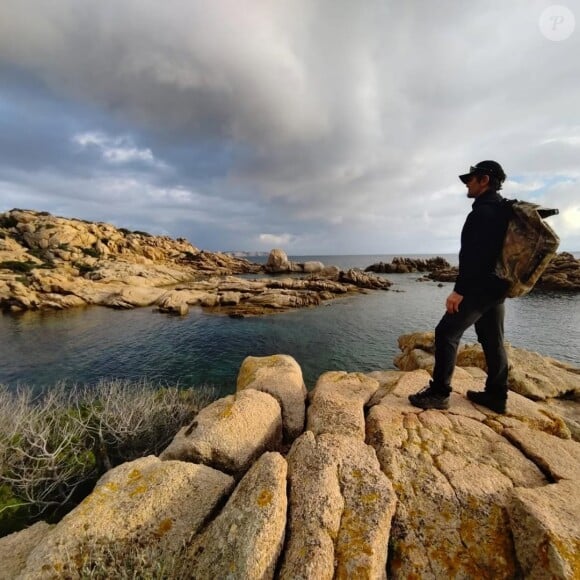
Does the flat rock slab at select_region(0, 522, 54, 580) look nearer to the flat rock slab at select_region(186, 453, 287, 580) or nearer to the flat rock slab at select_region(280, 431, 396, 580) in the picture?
the flat rock slab at select_region(186, 453, 287, 580)

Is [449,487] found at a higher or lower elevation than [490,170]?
lower

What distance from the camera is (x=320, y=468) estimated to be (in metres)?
4.12

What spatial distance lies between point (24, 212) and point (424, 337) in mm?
102523

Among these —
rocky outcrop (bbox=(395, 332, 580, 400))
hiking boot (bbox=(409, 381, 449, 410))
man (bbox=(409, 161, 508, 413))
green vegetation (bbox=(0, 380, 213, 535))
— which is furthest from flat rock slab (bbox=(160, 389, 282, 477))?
rocky outcrop (bbox=(395, 332, 580, 400))

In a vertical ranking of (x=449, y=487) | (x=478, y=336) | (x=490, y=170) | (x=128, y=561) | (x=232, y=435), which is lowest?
(x=128, y=561)

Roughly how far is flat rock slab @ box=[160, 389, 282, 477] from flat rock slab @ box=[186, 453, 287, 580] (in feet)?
4.06

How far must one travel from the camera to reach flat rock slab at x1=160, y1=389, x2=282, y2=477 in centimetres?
503

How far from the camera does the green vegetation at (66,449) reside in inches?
254

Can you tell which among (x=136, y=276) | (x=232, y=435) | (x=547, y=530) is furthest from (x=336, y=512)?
(x=136, y=276)

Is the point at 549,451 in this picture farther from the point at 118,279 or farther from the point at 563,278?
the point at 563,278

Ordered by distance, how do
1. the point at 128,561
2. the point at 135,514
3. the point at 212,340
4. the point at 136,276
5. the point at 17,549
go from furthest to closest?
the point at 136,276
the point at 212,340
the point at 17,549
the point at 135,514
the point at 128,561

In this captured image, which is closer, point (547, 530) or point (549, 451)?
point (547, 530)

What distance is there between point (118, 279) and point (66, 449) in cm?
4800

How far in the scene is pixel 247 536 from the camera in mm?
3230
